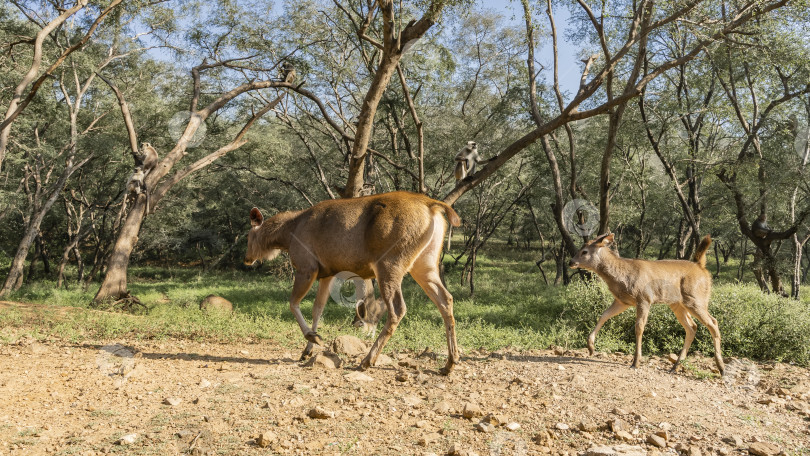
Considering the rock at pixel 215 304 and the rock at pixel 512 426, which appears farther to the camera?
the rock at pixel 215 304

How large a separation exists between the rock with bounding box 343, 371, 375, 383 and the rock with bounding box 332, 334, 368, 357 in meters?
1.50

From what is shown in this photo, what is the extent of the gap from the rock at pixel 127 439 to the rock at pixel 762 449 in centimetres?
517

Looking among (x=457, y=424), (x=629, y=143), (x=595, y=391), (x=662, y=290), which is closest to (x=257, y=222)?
(x=457, y=424)

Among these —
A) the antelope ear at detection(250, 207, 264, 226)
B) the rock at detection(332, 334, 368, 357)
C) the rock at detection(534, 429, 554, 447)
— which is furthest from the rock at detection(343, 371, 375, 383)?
the antelope ear at detection(250, 207, 264, 226)

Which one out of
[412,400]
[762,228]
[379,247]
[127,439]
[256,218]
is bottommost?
[127,439]

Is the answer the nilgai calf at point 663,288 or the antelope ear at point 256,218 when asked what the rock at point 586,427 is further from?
the antelope ear at point 256,218

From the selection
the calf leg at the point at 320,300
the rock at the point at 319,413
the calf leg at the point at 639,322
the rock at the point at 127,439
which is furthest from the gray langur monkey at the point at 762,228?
the rock at the point at 127,439

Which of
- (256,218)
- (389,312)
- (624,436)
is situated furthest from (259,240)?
(624,436)

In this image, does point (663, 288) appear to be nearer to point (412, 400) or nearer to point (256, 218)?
point (412, 400)

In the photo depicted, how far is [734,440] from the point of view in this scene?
4934mm

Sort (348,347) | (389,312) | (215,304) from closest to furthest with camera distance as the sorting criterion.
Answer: (389,312) < (348,347) < (215,304)

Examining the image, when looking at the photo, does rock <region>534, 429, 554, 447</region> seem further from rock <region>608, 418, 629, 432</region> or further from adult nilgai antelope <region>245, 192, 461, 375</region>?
adult nilgai antelope <region>245, 192, 461, 375</region>

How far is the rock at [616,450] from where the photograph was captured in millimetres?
4398

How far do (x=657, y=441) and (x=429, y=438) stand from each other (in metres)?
1.97
